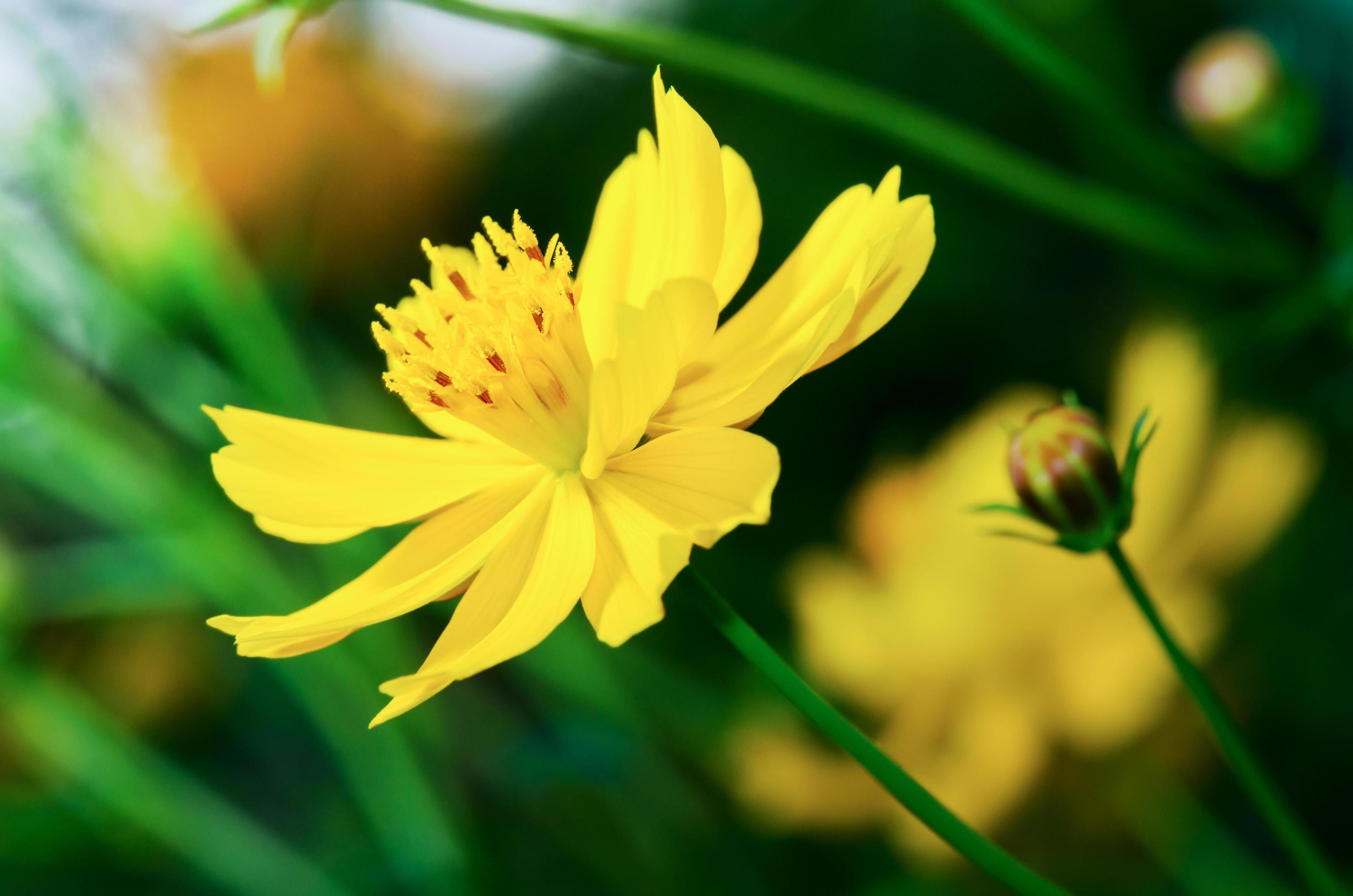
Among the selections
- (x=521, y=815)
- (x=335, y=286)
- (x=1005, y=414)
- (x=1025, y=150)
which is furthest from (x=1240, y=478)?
(x=335, y=286)

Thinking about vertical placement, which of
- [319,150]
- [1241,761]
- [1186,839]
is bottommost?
[1186,839]

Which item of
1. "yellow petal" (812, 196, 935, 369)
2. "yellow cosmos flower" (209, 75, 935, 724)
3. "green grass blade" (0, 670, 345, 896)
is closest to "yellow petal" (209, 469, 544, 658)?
"yellow cosmos flower" (209, 75, 935, 724)

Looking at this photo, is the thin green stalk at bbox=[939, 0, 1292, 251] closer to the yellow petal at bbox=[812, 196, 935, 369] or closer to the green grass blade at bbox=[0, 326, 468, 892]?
the yellow petal at bbox=[812, 196, 935, 369]

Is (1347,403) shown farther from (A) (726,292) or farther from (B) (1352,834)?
(A) (726,292)

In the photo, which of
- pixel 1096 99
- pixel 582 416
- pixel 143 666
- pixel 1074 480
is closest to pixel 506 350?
pixel 582 416

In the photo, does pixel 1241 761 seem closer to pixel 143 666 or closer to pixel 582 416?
pixel 582 416

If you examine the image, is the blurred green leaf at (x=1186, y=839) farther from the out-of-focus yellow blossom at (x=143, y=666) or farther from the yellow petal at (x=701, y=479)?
the out-of-focus yellow blossom at (x=143, y=666)
